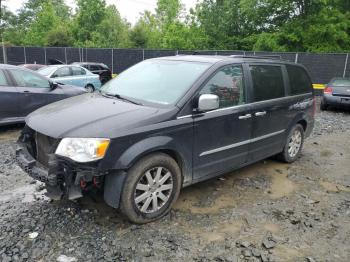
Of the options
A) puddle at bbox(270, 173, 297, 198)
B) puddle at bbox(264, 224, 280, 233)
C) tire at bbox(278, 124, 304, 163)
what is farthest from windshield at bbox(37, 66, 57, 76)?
puddle at bbox(264, 224, 280, 233)

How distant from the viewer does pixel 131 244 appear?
338 cm

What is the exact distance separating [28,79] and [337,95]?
34.1 feet

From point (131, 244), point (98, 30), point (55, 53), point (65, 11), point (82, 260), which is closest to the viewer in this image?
point (82, 260)

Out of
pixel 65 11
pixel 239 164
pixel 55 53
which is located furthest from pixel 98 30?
pixel 239 164

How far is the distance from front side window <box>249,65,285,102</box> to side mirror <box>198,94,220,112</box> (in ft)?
3.70

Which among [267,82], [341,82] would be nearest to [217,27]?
[341,82]

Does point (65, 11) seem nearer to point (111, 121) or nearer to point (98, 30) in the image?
point (98, 30)

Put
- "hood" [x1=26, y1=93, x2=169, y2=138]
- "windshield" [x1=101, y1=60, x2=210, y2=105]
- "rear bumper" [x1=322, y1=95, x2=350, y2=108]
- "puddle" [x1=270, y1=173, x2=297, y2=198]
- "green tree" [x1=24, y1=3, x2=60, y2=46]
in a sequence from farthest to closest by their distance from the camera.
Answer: "green tree" [x1=24, y1=3, x2=60, y2=46]
"rear bumper" [x1=322, y1=95, x2=350, y2=108]
"puddle" [x1=270, y1=173, x2=297, y2=198]
"windshield" [x1=101, y1=60, x2=210, y2=105]
"hood" [x1=26, y1=93, x2=169, y2=138]

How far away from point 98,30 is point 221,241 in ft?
126

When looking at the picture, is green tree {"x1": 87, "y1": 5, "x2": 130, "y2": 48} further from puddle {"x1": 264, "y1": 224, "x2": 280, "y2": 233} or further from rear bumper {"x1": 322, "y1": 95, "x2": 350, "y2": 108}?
puddle {"x1": 264, "y1": 224, "x2": 280, "y2": 233}

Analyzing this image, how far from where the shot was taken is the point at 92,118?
3.56 metres

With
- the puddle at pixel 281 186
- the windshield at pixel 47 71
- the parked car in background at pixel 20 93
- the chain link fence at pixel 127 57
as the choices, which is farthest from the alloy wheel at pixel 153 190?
the chain link fence at pixel 127 57

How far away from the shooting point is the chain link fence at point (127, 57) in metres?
A: 18.0

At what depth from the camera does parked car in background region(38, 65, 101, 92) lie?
41.8ft
